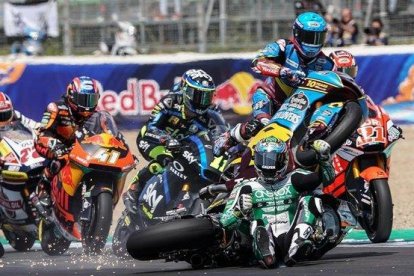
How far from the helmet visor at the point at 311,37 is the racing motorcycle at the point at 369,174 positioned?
75cm

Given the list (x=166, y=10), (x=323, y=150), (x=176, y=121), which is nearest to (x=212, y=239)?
(x=323, y=150)

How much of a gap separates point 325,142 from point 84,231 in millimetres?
2934

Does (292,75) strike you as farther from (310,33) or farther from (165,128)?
(165,128)

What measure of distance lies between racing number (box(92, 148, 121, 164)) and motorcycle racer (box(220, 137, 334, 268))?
2.43 metres

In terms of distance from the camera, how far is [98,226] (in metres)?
10.5

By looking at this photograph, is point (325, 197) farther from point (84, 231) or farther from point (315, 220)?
point (84, 231)

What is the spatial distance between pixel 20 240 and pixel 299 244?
15.3 feet

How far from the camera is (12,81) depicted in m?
20.9

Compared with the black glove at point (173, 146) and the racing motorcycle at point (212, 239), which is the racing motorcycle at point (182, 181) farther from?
the racing motorcycle at point (212, 239)

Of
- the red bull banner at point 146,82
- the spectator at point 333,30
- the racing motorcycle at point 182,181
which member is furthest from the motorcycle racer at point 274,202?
the spectator at point 333,30

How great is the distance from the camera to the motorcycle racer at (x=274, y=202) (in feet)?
27.0

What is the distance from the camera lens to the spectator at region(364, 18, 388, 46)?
802 inches

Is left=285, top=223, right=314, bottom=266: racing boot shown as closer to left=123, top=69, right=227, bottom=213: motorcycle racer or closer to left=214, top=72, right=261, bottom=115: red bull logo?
left=123, top=69, right=227, bottom=213: motorcycle racer

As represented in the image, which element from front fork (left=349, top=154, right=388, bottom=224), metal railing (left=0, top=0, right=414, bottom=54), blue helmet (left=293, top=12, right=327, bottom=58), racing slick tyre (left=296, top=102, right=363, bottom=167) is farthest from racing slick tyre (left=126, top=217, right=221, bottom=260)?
metal railing (left=0, top=0, right=414, bottom=54)
